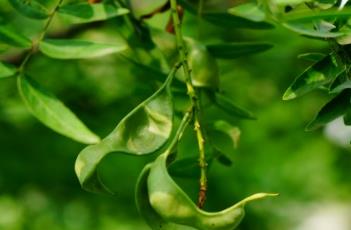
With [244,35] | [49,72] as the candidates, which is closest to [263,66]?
[244,35]

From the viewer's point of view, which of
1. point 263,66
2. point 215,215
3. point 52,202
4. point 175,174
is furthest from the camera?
point 52,202

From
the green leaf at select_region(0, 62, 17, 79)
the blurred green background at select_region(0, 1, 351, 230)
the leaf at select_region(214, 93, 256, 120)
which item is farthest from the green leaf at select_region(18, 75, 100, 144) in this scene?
the blurred green background at select_region(0, 1, 351, 230)

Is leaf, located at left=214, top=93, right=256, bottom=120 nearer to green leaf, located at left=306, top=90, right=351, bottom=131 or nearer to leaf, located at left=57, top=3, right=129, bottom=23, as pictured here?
leaf, located at left=57, top=3, right=129, bottom=23

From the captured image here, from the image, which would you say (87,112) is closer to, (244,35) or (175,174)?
(244,35)

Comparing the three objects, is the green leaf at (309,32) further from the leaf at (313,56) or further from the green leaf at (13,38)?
the green leaf at (13,38)

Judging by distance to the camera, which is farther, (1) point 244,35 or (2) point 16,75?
(1) point 244,35
